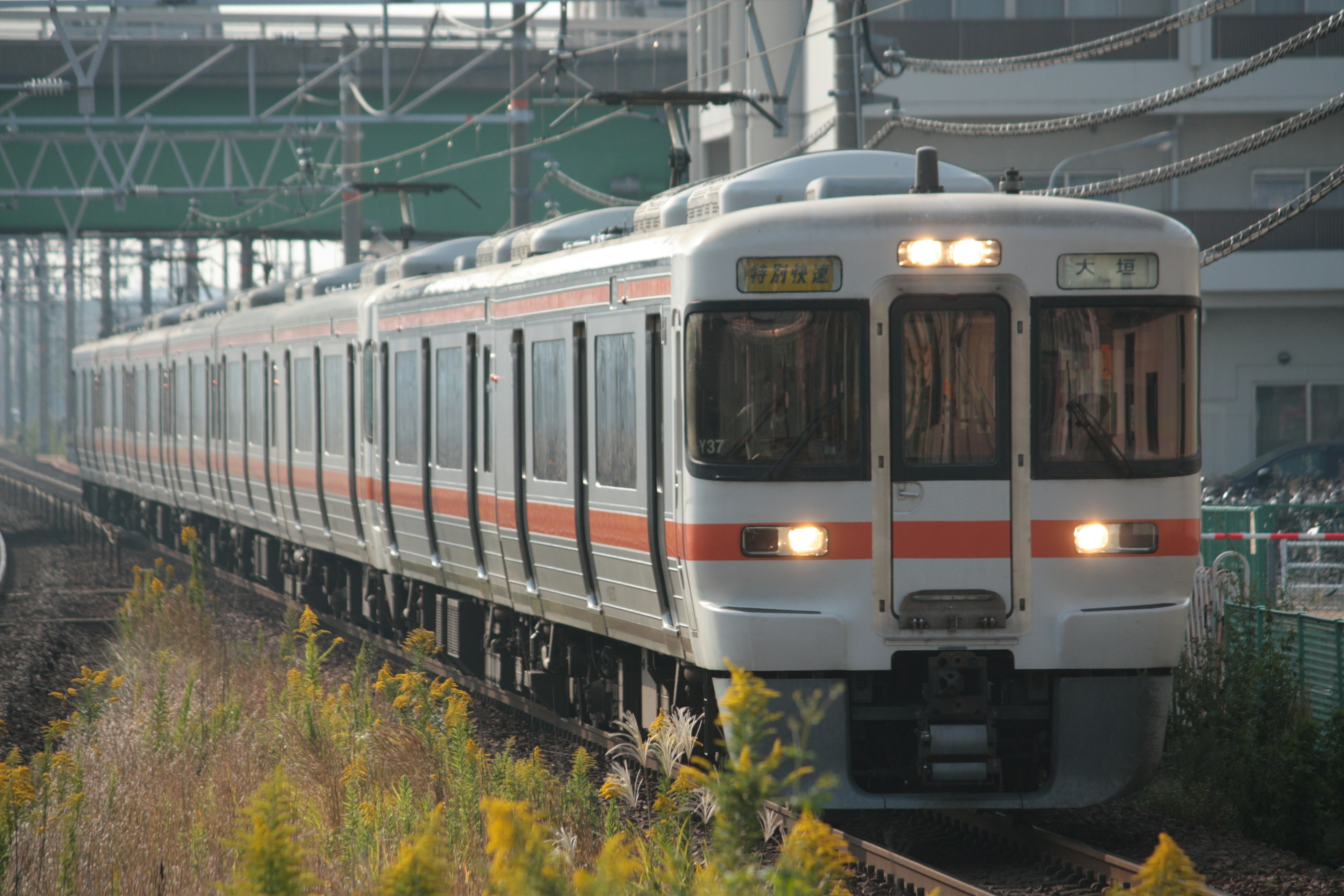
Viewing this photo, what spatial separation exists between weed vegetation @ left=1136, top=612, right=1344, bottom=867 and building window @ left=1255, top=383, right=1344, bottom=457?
22061mm

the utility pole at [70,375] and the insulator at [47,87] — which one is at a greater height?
the insulator at [47,87]

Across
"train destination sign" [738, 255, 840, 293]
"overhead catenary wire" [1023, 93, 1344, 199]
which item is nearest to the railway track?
"train destination sign" [738, 255, 840, 293]

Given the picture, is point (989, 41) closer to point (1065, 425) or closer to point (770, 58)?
point (770, 58)

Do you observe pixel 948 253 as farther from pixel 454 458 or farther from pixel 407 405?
pixel 407 405

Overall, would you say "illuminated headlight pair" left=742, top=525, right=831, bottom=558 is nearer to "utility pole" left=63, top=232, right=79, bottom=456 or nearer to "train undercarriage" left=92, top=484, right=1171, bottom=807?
"train undercarriage" left=92, top=484, right=1171, bottom=807

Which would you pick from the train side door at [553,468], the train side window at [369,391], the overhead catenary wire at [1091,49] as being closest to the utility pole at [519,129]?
the overhead catenary wire at [1091,49]

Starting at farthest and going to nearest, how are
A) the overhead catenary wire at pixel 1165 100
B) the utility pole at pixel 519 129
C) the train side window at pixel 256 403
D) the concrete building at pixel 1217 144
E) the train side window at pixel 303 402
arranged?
the concrete building at pixel 1217 144 < the train side window at pixel 256 403 < the utility pole at pixel 519 129 < the train side window at pixel 303 402 < the overhead catenary wire at pixel 1165 100

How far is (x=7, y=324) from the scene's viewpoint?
236 feet

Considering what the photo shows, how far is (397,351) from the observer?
563 inches

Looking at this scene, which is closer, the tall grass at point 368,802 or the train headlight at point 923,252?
the tall grass at point 368,802

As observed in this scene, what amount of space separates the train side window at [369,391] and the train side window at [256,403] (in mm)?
4935

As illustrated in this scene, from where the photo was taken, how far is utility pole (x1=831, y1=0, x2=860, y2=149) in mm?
14211

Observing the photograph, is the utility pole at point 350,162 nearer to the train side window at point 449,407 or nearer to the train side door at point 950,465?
the train side window at point 449,407

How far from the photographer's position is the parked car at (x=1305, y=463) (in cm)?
2620
